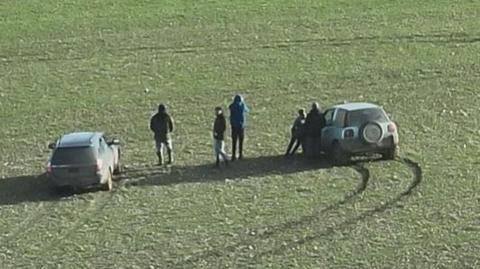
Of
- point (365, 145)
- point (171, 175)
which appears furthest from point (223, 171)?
point (365, 145)

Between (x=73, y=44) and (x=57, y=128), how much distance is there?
37.7 feet

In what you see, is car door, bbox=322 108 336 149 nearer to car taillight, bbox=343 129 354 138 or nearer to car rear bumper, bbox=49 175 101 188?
car taillight, bbox=343 129 354 138

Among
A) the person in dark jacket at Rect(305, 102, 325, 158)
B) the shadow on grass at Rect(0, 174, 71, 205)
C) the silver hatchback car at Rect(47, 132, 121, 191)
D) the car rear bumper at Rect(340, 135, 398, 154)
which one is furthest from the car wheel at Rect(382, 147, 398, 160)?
the shadow on grass at Rect(0, 174, 71, 205)

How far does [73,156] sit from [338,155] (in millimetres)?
6712

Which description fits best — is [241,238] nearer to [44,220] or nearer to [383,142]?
[44,220]

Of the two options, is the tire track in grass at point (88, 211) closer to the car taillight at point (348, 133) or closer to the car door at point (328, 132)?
the car door at point (328, 132)

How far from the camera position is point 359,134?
30281mm

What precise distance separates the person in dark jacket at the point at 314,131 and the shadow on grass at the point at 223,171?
0.33 metres

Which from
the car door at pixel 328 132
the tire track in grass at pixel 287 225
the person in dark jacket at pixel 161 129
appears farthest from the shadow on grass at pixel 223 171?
the tire track in grass at pixel 287 225

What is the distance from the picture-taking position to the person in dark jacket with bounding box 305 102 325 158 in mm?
30953

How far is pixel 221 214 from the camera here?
26.4 metres

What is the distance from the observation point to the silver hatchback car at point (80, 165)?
1121 inches

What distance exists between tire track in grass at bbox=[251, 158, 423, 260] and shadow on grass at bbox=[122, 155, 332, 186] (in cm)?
237

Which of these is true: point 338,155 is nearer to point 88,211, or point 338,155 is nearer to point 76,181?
point 76,181
